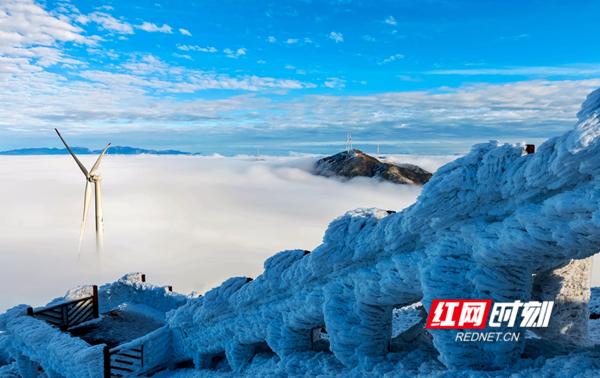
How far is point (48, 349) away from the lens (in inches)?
688

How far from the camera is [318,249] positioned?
11.2 metres

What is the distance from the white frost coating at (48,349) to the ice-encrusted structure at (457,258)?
5.43m

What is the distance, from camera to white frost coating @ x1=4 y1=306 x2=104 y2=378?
15453 millimetres

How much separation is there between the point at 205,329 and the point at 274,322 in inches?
153

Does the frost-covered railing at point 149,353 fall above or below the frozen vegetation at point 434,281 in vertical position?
below

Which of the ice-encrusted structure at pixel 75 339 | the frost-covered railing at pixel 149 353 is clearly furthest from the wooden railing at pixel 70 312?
the frost-covered railing at pixel 149 353

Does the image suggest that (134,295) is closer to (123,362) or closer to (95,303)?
(95,303)

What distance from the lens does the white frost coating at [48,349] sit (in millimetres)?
→ 15453

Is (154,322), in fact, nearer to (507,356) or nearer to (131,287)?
(131,287)

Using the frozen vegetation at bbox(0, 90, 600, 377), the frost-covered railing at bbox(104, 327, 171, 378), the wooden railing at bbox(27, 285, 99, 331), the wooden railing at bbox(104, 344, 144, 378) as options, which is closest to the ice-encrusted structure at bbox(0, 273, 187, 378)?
the frost-covered railing at bbox(104, 327, 171, 378)

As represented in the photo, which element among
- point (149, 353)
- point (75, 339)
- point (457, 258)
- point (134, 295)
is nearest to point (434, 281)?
point (457, 258)

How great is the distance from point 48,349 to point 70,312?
5.07 meters

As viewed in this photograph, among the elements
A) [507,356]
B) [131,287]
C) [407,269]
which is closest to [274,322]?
[407,269]

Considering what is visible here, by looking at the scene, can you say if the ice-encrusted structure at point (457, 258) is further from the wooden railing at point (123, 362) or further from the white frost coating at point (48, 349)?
the white frost coating at point (48, 349)
